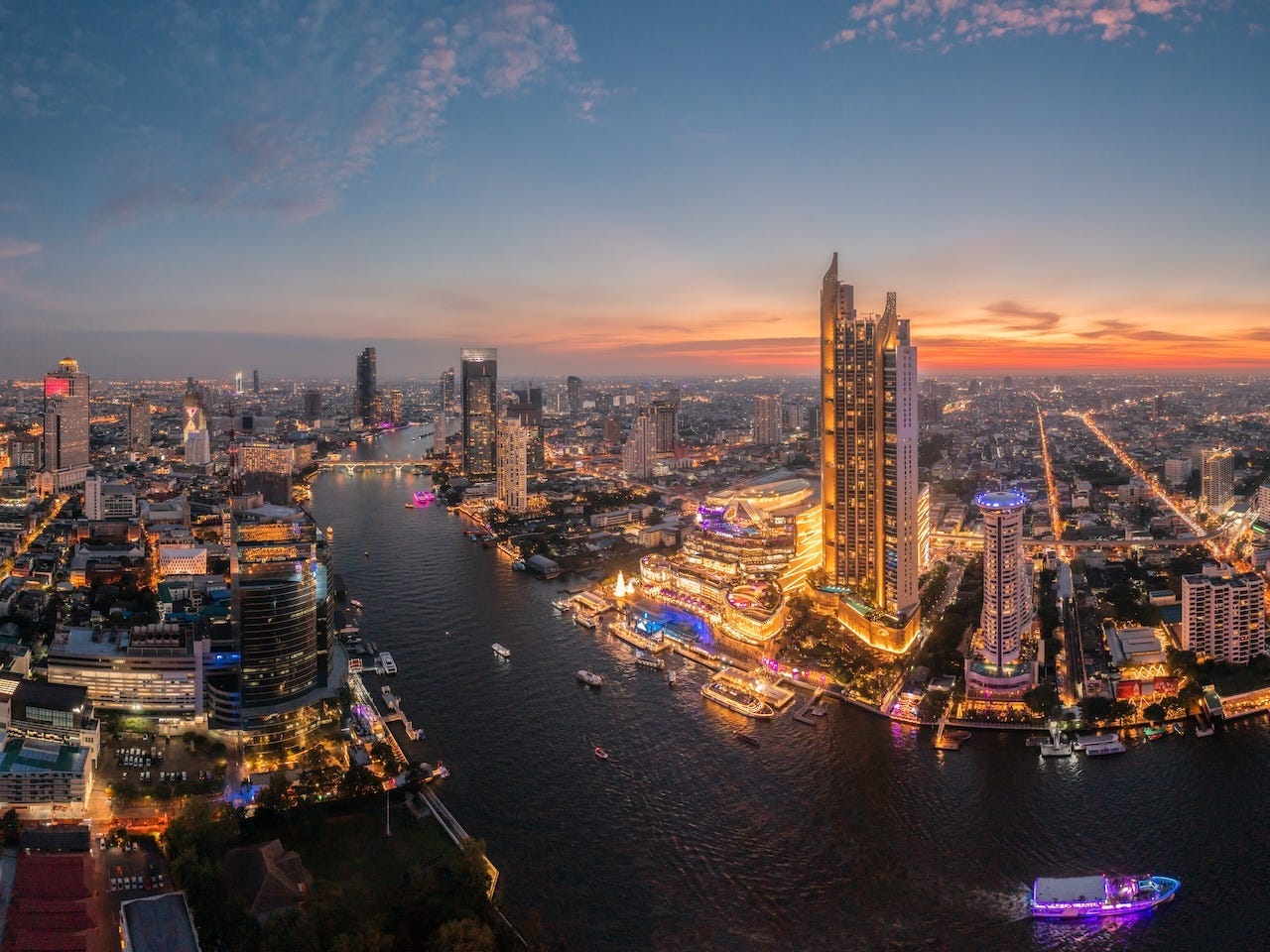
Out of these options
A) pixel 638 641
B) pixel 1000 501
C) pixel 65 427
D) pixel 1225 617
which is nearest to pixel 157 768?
pixel 638 641

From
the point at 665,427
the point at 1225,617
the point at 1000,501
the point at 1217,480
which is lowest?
the point at 1225,617

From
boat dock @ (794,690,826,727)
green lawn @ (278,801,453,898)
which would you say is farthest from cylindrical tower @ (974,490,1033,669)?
green lawn @ (278,801,453,898)

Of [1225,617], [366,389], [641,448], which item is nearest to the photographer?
[1225,617]

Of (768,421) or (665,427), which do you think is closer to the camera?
(665,427)

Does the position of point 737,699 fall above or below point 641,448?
below

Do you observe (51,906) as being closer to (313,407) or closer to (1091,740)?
(1091,740)

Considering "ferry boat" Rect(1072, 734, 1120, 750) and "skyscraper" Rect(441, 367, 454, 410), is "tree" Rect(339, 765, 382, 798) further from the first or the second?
"skyscraper" Rect(441, 367, 454, 410)
